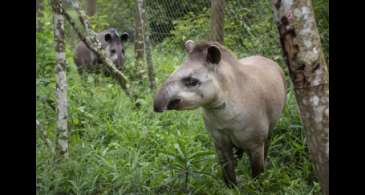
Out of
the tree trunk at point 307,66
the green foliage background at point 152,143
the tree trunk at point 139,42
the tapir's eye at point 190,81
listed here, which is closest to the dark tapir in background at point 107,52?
Answer: the green foliage background at point 152,143

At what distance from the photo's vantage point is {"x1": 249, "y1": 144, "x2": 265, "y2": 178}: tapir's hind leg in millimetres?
4781

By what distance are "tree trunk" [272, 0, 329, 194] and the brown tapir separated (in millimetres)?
1337

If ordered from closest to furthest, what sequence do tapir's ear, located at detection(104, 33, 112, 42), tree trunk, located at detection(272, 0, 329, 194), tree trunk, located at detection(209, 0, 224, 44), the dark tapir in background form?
tree trunk, located at detection(272, 0, 329, 194), tree trunk, located at detection(209, 0, 224, 44), the dark tapir in background, tapir's ear, located at detection(104, 33, 112, 42)

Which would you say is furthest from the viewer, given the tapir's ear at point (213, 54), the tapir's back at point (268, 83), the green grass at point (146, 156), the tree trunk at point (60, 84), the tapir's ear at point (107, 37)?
the tapir's ear at point (107, 37)

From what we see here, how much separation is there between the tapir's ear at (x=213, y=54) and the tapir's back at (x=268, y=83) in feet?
1.67

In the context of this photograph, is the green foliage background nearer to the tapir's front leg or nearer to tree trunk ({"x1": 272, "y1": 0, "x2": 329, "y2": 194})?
the tapir's front leg

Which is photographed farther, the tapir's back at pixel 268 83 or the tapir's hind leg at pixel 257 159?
the tapir's back at pixel 268 83

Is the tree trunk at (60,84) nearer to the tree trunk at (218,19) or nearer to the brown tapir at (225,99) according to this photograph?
the brown tapir at (225,99)

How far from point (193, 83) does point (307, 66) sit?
150 cm

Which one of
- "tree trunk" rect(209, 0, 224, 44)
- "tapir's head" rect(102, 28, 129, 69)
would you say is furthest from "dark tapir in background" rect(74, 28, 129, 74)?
"tree trunk" rect(209, 0, 224, 44)

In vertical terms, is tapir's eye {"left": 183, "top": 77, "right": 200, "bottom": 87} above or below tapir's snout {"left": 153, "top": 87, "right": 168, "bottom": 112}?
above

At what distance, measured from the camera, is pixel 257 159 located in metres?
4.83

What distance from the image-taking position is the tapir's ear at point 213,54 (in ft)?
14.7

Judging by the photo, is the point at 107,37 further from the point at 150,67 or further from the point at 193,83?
the point at 193,83
